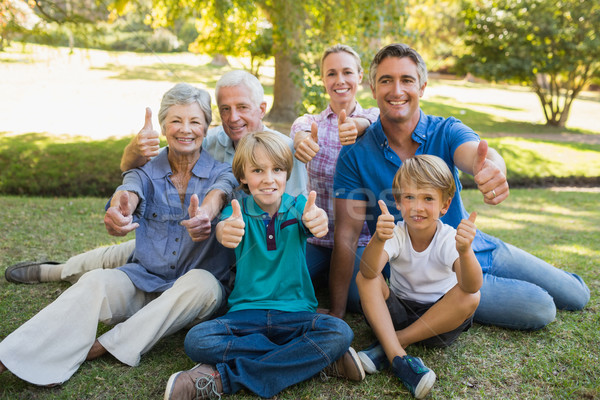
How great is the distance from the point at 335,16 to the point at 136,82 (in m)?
10.3

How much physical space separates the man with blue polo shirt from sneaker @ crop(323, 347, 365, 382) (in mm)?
616

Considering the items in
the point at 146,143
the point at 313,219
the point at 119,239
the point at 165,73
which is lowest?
the point at 119,239

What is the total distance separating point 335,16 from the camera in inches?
300

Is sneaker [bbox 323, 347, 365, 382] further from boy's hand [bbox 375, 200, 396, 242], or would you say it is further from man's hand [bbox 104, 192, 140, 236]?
man's hand [bbox 104, 192, 140, 236]

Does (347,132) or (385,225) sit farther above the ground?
(347,132)

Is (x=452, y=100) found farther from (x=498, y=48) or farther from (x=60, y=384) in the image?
(x=60, y=384)

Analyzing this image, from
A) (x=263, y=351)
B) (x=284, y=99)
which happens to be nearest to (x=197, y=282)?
(x=263, y=351)

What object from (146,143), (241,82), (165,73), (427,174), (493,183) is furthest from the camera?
(165,73)

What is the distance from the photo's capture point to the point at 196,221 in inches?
95.3

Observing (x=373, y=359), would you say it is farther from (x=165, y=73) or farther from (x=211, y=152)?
(x=165, y=73)

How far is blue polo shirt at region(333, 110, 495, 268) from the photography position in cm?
281

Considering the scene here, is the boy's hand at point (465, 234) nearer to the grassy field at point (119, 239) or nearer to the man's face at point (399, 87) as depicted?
the grassy field at point (119, 239)

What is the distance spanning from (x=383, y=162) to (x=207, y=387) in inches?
60.6

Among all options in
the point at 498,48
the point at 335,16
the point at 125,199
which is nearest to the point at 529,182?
the point at 335,16
